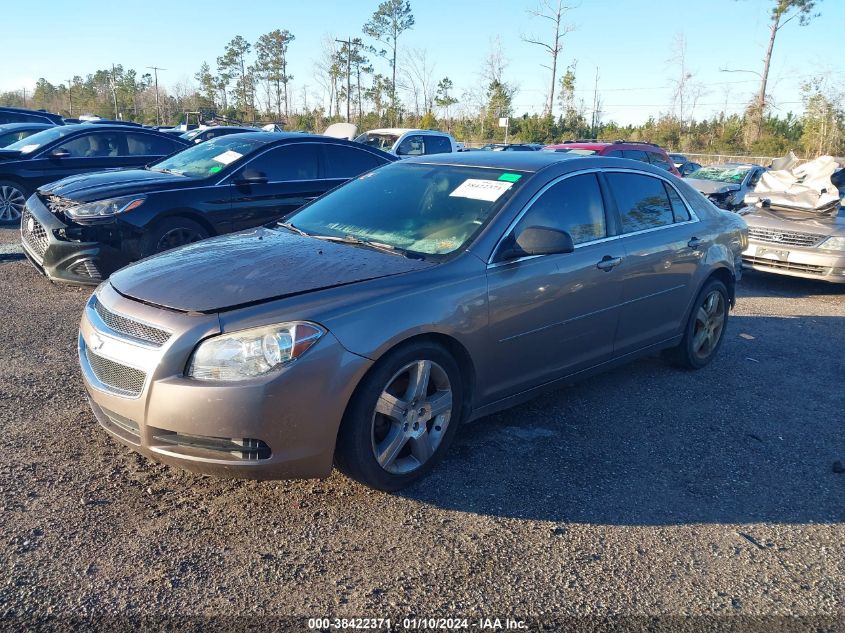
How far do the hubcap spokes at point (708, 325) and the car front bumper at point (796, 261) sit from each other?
124 inches

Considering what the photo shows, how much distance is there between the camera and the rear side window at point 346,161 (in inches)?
321

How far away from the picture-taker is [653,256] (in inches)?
183

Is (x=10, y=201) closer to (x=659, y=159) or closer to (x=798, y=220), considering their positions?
(x=798, y=220)

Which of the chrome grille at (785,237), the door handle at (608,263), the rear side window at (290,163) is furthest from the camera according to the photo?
the chrome grille at (785,237)

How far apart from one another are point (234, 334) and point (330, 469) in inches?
29.5

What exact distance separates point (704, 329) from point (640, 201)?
1.34 meters

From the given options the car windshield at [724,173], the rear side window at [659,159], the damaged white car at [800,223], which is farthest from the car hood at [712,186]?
the damaged white car at [800,223]

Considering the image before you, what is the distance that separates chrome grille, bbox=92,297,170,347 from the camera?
9.63 feet

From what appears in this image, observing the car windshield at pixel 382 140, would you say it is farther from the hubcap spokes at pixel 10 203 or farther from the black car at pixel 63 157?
the hubcap spokes at pixel 10 203

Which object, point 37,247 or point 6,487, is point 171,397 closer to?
point 6,487

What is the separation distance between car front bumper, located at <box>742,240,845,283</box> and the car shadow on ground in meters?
3.55

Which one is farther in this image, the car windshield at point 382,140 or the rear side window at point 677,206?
the car windshield at point 382,140

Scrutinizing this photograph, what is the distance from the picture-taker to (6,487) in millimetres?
3197

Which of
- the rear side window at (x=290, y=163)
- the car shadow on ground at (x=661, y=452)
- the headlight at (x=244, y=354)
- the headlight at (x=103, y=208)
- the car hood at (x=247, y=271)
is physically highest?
the rear side window at (x=290, y=163)
